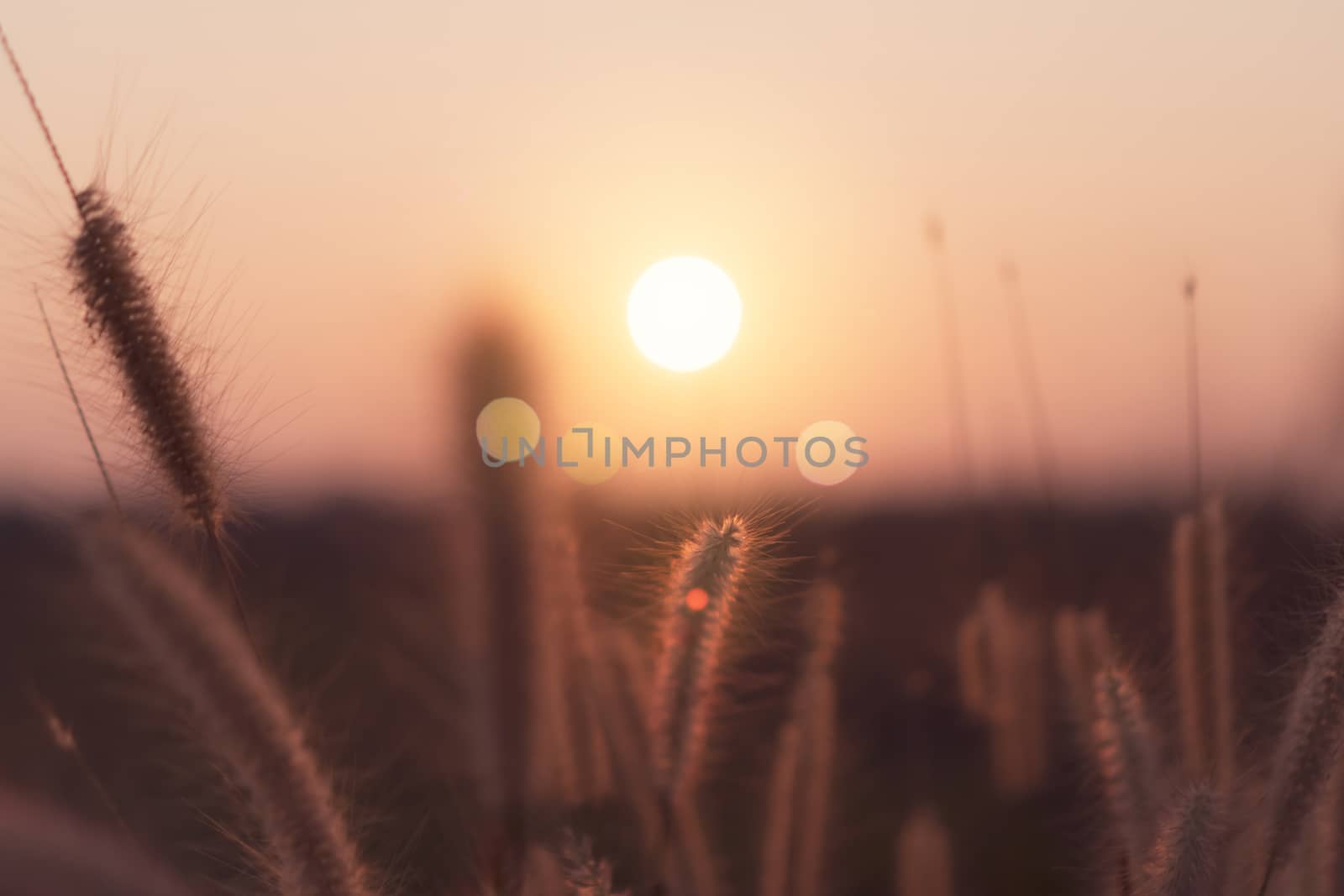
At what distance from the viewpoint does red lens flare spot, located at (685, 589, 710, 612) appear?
1.19 metres

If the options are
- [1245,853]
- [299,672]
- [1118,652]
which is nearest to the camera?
[1245,853]

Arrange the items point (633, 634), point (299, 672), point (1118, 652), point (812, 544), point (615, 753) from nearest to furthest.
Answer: point (615, 753), point (1118, 652), point (633, 634), point (299, 672), point (812, 544)

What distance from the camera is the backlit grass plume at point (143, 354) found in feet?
3.94

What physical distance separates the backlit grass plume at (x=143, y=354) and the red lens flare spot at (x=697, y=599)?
0.65 m

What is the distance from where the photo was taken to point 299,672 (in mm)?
1876

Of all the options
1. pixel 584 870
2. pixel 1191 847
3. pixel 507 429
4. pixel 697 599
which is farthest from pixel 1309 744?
pixel 507 429

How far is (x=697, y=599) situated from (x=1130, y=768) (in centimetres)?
65

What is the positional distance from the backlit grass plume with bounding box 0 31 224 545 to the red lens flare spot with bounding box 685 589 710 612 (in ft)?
2.14

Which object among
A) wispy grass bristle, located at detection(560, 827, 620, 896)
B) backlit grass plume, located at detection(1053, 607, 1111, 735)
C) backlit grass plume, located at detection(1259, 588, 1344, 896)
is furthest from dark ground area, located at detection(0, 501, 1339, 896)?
wispy grass bristle, located at detection(560, 827, 620, 896)

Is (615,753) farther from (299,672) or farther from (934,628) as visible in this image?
(934,628)

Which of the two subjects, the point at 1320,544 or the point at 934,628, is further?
the point at 934,628

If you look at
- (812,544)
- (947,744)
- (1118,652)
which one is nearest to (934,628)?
(947,744)

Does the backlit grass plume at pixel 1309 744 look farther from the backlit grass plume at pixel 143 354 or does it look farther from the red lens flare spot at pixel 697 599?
the backlit grass plume at pixel 143 354

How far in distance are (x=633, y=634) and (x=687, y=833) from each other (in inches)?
15.3
